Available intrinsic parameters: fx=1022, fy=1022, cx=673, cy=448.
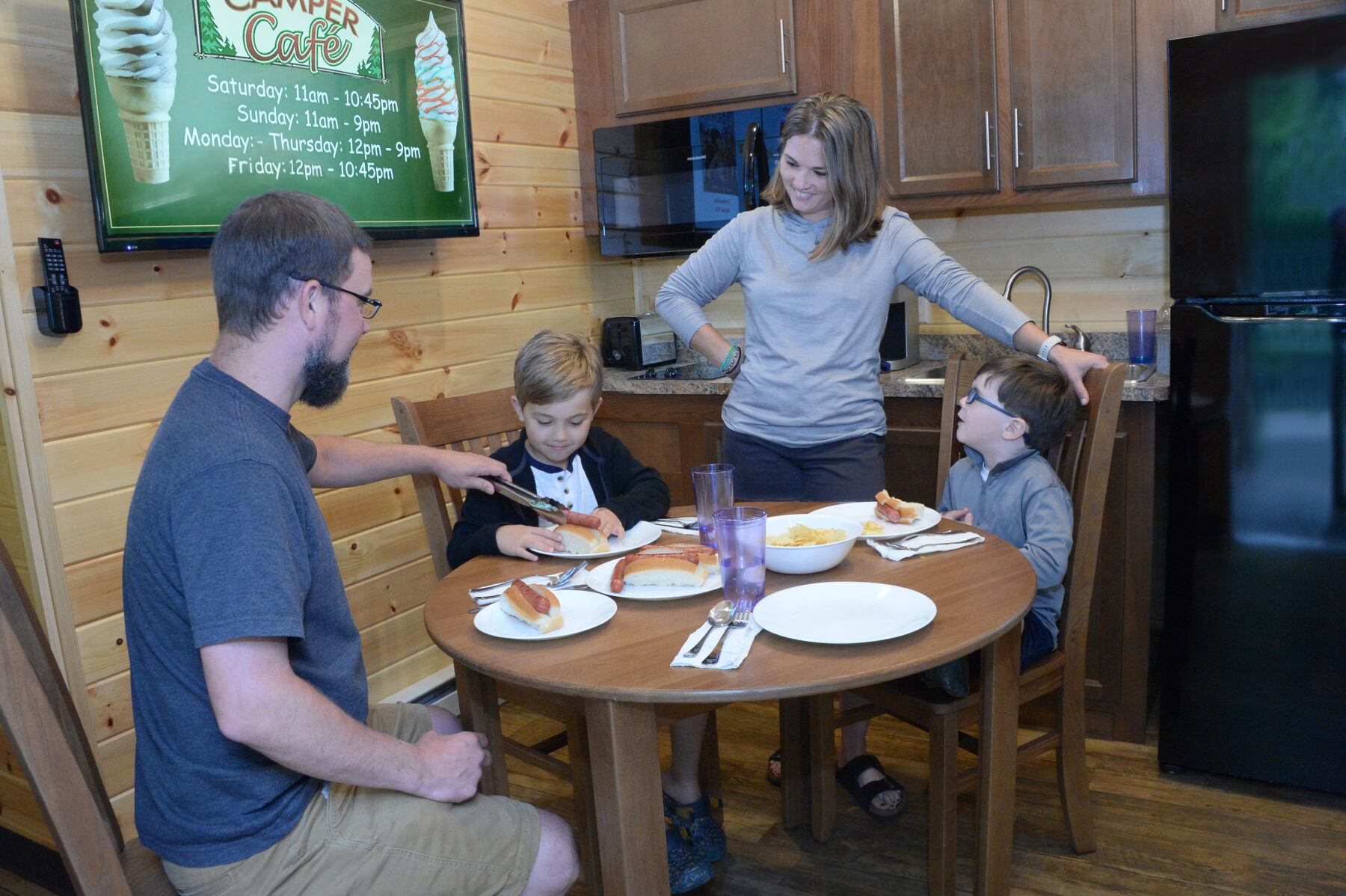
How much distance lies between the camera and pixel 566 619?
141cm

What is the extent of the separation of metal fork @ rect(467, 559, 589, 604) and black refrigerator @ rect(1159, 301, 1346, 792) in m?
1.47

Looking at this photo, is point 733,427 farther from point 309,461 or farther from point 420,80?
point 420,80

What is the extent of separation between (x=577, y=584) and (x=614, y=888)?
1.42 ft

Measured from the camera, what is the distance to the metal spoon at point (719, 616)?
4.37ft

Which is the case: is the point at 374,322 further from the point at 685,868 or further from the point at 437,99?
the point at 685,868

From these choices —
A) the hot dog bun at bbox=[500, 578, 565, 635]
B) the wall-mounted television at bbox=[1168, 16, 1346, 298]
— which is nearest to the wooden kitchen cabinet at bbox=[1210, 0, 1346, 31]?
the wall-mounted television at bbox=[1168, 16, 1346, 298]

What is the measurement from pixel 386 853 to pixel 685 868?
0.95m

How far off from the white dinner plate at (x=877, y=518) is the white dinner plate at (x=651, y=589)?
0.31 meters

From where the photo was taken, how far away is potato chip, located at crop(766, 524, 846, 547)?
1.56 m

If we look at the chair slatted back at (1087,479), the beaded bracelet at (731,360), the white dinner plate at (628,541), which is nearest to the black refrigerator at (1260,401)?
the chair slatted back at (1087,479)

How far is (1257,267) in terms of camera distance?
84.5 inches

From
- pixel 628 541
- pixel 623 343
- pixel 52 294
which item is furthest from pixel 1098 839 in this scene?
pixel 52 294

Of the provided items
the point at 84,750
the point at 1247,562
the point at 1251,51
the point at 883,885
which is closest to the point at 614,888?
the point at 84,750

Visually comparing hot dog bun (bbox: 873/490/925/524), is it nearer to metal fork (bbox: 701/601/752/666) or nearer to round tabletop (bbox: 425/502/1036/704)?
round tabletop (bbox: 425/502/1036/704)
